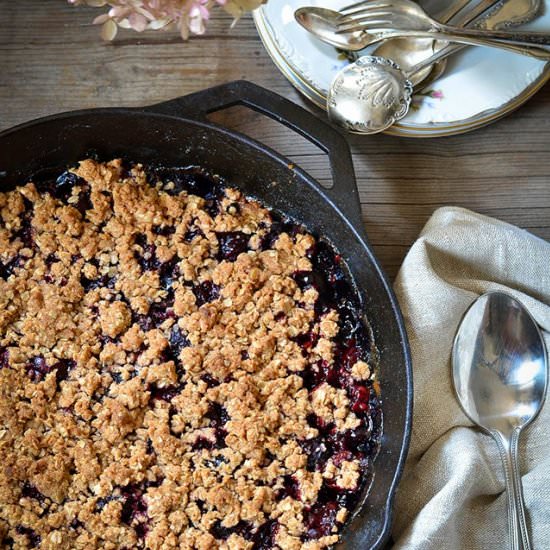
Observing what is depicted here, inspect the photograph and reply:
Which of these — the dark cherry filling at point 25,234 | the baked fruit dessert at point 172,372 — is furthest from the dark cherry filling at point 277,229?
the dark cherry filling at point 25,234

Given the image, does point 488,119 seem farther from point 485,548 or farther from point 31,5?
point 31,5

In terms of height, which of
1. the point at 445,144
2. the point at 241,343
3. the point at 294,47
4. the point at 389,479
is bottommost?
the point at 389,479

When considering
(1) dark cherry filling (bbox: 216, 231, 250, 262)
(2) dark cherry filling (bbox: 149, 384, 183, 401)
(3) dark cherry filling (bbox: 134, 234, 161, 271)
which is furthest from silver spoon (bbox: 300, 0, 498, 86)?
(2) dark cherry filling (bbox: 149, 384, 183, 401)

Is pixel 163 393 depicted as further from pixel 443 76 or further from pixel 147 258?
pixel 443 76

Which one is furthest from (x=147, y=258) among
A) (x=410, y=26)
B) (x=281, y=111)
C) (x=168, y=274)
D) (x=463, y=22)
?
(x=463, y=22)

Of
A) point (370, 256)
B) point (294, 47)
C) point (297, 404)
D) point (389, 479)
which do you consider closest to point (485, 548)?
point (389, 479)

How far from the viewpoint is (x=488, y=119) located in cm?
210

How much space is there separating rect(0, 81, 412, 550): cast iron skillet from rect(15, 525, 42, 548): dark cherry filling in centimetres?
58

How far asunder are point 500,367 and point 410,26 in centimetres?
76

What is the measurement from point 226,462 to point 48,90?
0.96m

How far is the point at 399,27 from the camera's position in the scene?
194 centimetres

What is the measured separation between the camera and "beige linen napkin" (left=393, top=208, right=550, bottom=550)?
6.08ft

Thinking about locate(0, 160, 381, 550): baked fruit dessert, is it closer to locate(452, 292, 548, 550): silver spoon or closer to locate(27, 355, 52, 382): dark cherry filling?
locate(27, 355, 52, 382): dark cherry filling

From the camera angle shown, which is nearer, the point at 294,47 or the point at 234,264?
the point at 234,264
